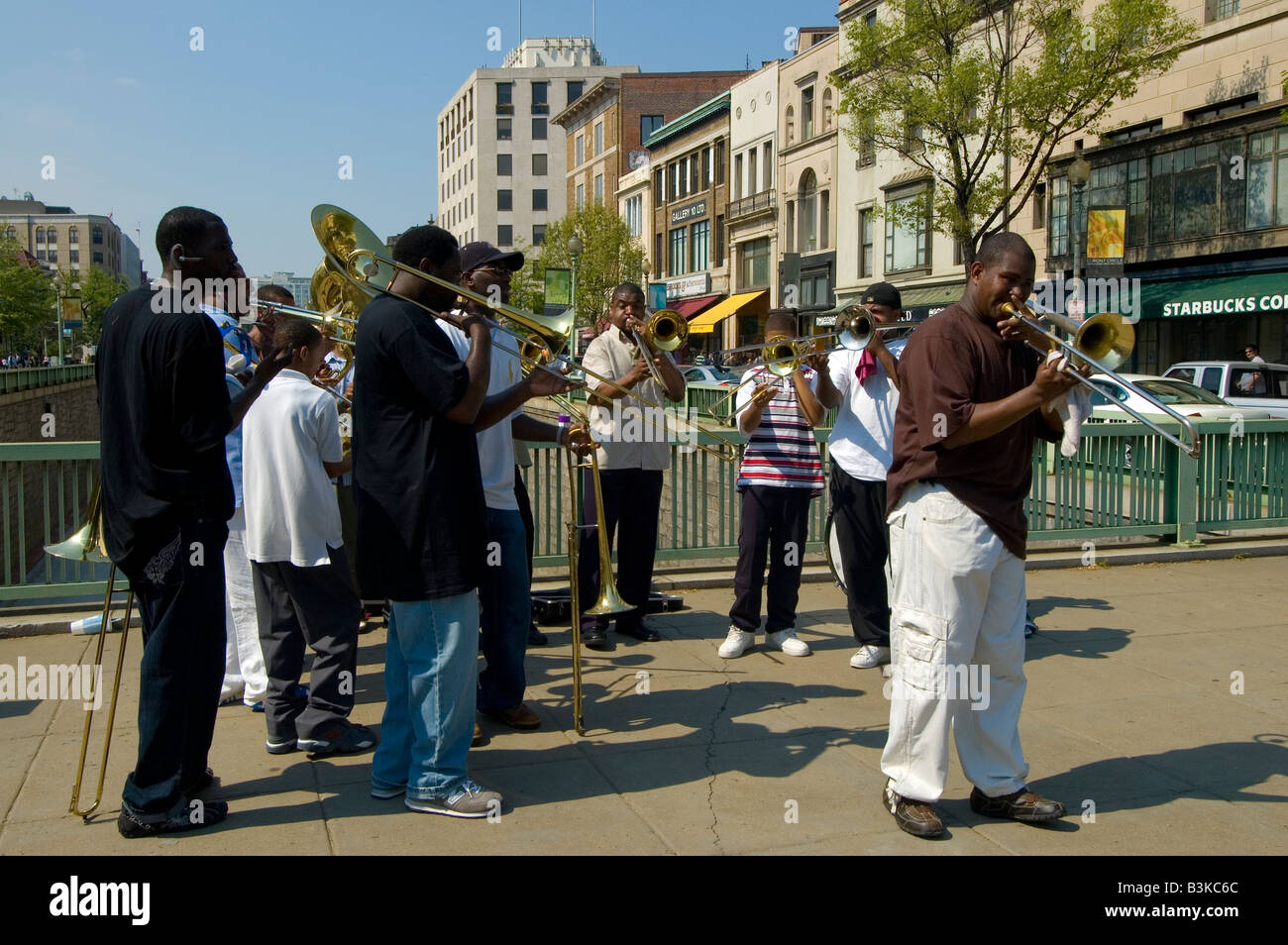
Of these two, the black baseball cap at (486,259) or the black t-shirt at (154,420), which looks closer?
the black t-shirt at (154,420)

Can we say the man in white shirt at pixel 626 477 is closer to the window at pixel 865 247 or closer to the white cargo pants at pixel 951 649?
the white cargo pants at pixel 951 649

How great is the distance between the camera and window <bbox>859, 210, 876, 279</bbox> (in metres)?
38.0

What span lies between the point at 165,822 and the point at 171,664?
0.55 m

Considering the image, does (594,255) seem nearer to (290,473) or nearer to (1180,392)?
(1180,392)

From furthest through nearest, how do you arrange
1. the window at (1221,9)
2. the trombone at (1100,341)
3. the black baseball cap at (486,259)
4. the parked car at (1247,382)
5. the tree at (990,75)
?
1. the window at (1221,9)
2. the tree at (990,75)
3. the parked car at (1247,382)
4. the black baseball cap at (486,259)
5. the trombone at (1100,341)

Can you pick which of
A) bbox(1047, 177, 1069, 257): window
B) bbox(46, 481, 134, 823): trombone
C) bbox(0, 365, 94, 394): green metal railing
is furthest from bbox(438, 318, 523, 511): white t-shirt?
bbox(1047, 177, 1069, 257): window

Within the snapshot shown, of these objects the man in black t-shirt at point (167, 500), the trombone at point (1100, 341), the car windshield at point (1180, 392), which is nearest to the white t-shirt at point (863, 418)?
the trombone at point (1100, 341)

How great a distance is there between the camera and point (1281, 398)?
56.5 ft

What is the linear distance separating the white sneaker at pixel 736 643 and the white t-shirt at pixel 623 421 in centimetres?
109

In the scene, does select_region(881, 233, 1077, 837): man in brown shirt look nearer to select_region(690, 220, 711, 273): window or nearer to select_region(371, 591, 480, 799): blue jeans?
select_region(371, 591, 480, 799): blue jeans

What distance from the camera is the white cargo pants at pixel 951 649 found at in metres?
3.79

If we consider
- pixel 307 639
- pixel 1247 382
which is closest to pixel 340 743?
pixel 307 639

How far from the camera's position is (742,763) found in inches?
179
